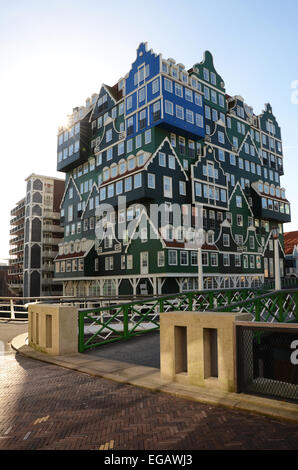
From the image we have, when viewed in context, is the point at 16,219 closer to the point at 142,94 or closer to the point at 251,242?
the point at 142,94

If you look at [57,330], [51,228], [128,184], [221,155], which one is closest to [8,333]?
[57,330]

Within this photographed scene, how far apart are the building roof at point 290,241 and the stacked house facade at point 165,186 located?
1495 cm

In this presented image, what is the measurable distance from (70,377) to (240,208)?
147ft

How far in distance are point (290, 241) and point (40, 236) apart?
51800 millimetres

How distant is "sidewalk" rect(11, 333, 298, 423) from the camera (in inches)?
218

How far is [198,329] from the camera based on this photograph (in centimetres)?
696

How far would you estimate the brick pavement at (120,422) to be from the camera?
15.0 feet

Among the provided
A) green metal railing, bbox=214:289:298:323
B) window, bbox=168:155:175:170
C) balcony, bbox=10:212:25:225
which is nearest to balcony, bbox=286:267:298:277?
window, bbox=168:155:175:170

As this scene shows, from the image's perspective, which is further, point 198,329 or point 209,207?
point 209,207

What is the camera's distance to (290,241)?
7462 centimetres

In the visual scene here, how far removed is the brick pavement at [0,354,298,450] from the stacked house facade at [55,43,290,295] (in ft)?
98.5

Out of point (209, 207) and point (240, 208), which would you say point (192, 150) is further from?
point (240, 208)

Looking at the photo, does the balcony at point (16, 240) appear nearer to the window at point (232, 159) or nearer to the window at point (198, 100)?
the window at point (232, 159)
